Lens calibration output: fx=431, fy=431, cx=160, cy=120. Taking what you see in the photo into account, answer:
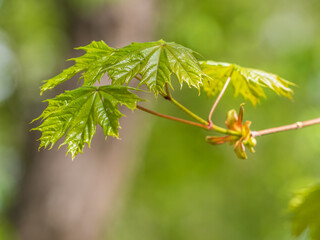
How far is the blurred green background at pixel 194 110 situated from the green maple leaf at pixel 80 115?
265 cm

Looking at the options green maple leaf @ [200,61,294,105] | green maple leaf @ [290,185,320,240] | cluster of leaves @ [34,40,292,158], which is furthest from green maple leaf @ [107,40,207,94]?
green maple leaf @ [290,185,320,240]

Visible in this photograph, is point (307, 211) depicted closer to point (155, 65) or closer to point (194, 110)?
point (155, 65)

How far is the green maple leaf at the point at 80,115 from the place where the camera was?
78 centimetres

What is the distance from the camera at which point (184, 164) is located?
681 centimetres

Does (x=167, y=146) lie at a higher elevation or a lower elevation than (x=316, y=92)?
lower

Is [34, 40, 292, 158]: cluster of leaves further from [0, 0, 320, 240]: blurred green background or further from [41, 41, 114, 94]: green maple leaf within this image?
[0, 0, 320, 240]: blurred green background

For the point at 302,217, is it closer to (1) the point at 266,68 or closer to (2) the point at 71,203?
(2) the point at 71,203

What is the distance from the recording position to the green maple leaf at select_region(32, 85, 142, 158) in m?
0.78

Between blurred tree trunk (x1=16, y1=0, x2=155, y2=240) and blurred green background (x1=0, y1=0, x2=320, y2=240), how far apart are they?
0.09 ft

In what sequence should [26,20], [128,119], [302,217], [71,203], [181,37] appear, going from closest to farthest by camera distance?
[302,217] < [71,203] < [128,119] < [181,37] < [26,20]

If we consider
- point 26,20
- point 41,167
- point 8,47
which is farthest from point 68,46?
point 8,47

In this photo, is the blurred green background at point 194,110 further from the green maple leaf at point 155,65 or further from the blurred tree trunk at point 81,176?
the green maple leaf at point 155,65

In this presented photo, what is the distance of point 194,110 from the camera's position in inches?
264

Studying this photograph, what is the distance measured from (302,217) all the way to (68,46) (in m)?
3.10
